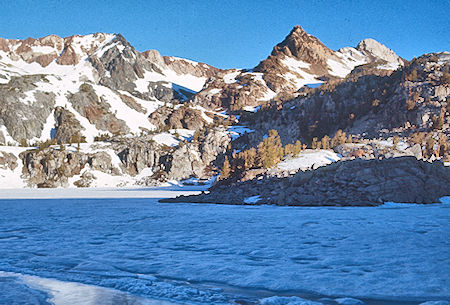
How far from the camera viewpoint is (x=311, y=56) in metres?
191

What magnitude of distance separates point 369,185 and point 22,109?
102 m

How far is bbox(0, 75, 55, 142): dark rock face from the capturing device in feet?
290

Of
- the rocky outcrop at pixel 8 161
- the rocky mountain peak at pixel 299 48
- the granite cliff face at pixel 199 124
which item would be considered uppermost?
the rocky mountain peak at pixel 299 48

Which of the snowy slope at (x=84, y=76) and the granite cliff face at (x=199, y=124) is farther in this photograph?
the snowy slope at (x=84, y=76)

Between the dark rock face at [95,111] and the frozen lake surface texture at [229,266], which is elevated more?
the dark rock face at [95,111]

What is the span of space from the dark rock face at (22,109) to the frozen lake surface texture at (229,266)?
95886 millimetres

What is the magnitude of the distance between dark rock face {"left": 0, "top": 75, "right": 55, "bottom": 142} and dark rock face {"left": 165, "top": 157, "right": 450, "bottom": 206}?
90.7m

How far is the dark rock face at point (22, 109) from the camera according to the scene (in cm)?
8850

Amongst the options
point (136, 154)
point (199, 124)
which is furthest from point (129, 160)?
point (199, 124)

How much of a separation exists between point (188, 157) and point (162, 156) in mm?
6888

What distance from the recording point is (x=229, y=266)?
5570 millimetres

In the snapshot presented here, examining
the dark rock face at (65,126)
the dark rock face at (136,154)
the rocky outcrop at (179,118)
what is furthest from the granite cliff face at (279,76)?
the dark rock face at (65,126)

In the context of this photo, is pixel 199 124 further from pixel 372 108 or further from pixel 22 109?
pixel 372 108

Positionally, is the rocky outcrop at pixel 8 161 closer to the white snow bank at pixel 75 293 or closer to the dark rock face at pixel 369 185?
the dark rock face at pixel 369 185
